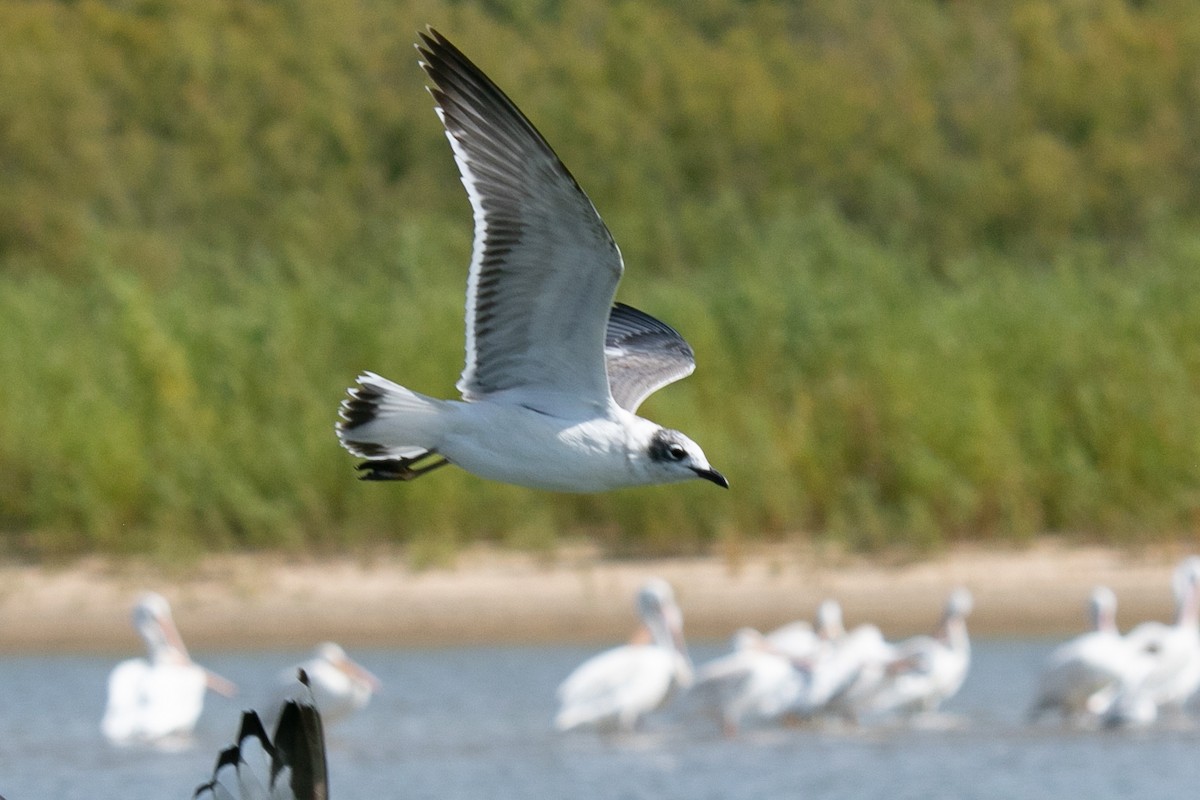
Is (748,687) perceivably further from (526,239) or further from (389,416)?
(526,239)

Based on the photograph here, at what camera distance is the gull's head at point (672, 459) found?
236 inches

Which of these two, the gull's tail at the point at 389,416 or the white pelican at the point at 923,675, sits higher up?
the white pelican at the point at 923,675

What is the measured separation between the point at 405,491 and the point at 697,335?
8.05 ft

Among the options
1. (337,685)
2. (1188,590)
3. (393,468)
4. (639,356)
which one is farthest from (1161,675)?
(393,468)

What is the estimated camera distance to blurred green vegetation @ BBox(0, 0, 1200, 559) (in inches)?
606

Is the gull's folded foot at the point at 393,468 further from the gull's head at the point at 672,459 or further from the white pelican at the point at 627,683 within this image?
the white pelican at the point at 627,683

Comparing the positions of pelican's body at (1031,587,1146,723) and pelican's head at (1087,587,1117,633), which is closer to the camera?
pelican's body at (1031,587,1146,723)

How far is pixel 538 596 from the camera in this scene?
1471 centimetres

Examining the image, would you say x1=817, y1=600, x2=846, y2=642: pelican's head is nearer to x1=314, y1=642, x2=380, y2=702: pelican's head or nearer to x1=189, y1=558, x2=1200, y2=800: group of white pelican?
x1=189, y1=558, x2=1200, y2=800: group of white pelican

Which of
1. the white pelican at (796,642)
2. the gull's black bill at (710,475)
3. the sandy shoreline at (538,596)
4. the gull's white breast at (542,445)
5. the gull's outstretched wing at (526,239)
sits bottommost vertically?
the gull's black bill at (710,475)

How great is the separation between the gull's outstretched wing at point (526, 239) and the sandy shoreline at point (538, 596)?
27.7 ft

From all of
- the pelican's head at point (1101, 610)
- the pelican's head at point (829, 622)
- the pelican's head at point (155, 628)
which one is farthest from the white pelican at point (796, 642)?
the pelican's head at point (155, 628)

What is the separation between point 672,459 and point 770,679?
6.10 m

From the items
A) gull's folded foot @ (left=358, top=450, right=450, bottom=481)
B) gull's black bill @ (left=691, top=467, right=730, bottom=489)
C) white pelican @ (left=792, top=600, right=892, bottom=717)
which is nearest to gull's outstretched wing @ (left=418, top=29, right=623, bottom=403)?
gull's black bill @ (left=691, top=467, right=730, bottom=489)
